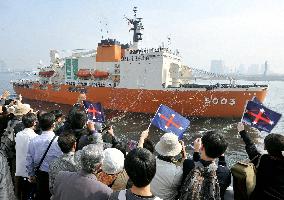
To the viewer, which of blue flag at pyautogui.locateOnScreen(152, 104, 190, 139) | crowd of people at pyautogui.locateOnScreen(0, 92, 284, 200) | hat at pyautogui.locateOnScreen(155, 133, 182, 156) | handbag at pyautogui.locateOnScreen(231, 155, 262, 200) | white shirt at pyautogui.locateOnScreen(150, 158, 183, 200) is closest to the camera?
crowd of people at pyautogui.locateOnScreen(0, 92, 284, 200)

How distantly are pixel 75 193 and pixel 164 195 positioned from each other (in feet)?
3.23

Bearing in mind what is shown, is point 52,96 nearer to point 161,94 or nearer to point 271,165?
point 161,94

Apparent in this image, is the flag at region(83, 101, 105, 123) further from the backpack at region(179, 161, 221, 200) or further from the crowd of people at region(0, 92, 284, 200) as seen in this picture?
the backpack at region(179, 161, 221, 200)

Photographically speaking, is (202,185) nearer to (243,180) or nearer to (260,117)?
(243,180)

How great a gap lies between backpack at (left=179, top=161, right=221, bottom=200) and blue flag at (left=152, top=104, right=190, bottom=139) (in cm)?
273

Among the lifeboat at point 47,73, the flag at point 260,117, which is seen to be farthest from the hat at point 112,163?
the lifeboat at point 47,73

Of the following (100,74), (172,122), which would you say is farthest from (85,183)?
(100,74)

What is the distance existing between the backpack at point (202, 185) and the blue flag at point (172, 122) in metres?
2.73

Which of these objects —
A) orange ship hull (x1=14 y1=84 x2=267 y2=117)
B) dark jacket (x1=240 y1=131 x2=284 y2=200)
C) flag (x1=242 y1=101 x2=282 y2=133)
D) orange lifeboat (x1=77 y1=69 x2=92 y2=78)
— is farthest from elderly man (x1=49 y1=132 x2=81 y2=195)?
orange lifeboat (x1=77 y1=69 x2=92 y2=78)

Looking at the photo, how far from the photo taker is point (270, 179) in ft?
10.5

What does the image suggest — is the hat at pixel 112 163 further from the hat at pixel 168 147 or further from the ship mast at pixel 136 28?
the ship mast at pixel 136 28

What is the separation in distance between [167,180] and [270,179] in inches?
41.9

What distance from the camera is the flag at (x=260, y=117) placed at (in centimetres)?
558

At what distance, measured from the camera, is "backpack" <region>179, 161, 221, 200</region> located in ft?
9.80
